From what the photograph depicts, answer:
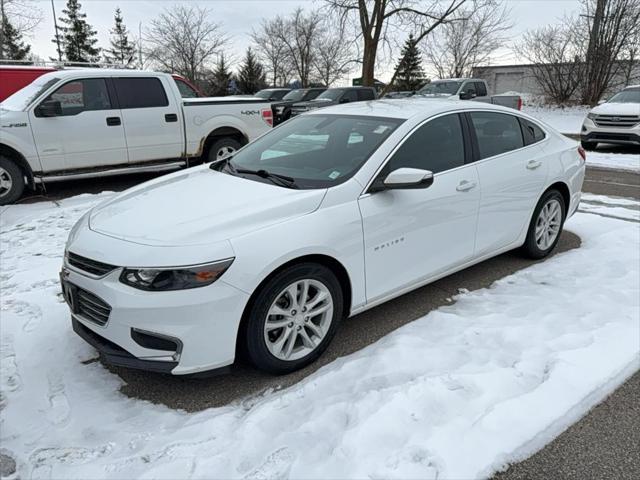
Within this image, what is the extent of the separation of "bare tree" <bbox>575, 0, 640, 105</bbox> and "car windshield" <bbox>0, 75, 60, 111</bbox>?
2532cm

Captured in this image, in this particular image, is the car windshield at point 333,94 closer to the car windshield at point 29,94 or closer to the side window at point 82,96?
the side window at point 82,96

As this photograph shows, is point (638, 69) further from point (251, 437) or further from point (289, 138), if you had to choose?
point (251, 437)

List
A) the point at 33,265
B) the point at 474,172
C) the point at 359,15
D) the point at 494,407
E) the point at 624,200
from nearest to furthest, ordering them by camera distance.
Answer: the point at 494,407 → the point at 474,172 → the point at 33,265 → the point at 624,200 → the point at 359,15

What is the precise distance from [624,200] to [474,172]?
16.2 feet

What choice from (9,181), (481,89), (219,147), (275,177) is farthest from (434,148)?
(481,89)

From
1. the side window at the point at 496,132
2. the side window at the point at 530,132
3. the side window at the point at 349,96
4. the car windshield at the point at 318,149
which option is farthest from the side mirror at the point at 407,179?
the side window at the point at 349,96

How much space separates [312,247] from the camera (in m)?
2.91

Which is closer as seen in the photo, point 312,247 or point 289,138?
point 312,247

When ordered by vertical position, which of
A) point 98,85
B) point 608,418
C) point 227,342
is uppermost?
point 98,85

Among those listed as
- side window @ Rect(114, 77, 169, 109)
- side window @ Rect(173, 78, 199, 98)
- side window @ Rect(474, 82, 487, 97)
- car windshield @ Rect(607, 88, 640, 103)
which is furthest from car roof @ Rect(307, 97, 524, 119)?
side window @ Rect(474, 82, 487, 97)

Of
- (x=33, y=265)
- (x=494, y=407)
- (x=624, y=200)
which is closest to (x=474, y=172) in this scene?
(x=494, y=407)

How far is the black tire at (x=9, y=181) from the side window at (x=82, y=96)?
1049mm

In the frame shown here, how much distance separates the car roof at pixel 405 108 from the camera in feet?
12.7

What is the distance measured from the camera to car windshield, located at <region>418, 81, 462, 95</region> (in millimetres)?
17531
